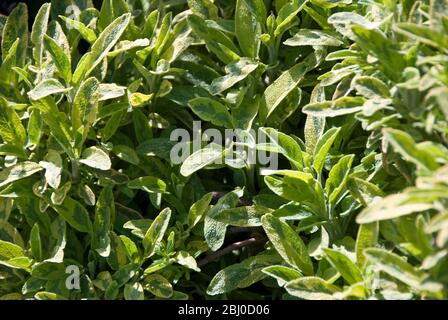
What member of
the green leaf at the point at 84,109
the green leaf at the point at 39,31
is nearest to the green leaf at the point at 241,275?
the green leaf at the point at 84,109

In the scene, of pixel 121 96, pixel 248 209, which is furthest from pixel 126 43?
pixel 248 209

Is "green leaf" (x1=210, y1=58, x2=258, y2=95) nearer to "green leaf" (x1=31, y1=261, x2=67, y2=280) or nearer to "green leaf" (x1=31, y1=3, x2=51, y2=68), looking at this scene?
"green leaf" (x1=31, y1=3, x2=51, y2=68)

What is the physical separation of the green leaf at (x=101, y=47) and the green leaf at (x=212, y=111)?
0.72ft

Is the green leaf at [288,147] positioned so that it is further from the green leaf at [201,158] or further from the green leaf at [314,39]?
the green leaf at [314,39]

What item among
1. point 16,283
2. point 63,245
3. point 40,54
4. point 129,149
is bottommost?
point 16,283

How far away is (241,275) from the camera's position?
1812 mm

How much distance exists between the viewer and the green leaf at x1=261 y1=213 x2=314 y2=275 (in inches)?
66.9

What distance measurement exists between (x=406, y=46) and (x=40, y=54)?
837 mm

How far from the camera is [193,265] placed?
174 cm

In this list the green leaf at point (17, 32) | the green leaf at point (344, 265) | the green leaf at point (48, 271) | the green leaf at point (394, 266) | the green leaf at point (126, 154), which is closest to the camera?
the green leaf at point (394, 266)

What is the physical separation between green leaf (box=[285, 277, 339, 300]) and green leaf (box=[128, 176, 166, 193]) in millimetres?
410

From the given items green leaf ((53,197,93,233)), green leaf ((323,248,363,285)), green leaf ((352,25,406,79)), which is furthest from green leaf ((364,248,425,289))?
green leaf ((53,197,93,233))

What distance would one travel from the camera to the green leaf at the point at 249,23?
1.92 meters
